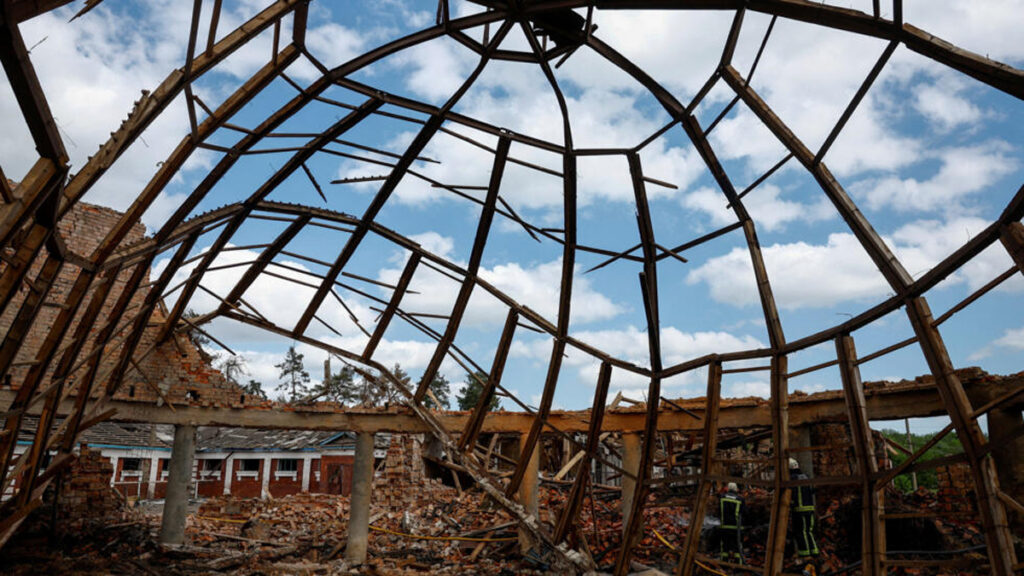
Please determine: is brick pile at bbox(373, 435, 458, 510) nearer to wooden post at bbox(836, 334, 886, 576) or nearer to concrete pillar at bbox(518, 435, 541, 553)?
concrete pillar at bbox(518, 435, 541, 553)

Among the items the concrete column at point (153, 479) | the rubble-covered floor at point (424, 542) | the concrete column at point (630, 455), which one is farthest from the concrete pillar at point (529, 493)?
the concrete column at point (153, 479)

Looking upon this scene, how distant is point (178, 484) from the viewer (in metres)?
17.9

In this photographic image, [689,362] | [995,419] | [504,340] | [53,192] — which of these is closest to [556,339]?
[504,340]

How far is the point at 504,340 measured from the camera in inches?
496

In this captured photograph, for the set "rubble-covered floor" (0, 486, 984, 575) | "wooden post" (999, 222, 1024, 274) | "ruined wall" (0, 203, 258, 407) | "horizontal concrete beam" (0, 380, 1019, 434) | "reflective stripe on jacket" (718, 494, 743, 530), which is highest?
"ruined wall" (0, 203, 258, 407)

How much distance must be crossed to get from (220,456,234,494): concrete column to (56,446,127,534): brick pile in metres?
21.4

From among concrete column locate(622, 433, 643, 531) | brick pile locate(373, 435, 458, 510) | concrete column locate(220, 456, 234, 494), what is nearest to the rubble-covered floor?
concrete column locate(622, 433, 643, 531)

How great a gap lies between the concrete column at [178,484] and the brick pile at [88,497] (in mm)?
2851

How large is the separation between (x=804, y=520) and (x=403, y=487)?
17.8 metres

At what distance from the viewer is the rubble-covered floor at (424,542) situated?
1555 cm

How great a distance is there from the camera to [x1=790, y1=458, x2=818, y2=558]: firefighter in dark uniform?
13.5 m

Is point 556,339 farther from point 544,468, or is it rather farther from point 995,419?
point 544,468

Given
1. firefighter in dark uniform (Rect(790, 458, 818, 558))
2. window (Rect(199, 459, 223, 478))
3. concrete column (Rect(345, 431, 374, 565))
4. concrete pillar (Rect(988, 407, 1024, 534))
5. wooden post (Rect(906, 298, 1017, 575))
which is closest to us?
wooden post (Rect(906, 298, 1017, 575))

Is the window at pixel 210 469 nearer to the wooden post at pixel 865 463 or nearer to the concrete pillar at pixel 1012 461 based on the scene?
the concrete pillar at pixel 1012 461
